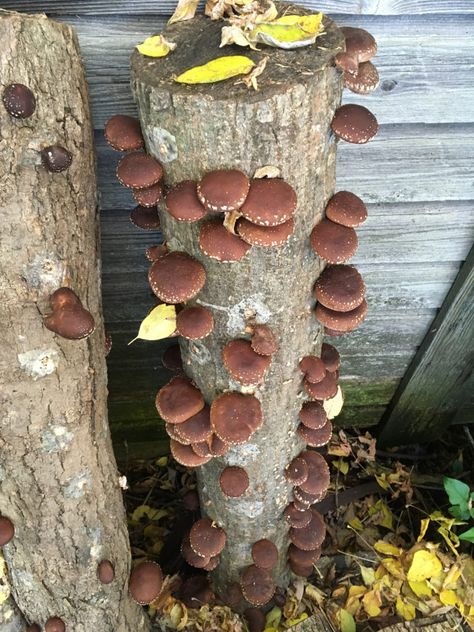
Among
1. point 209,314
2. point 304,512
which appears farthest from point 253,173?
point 304,512

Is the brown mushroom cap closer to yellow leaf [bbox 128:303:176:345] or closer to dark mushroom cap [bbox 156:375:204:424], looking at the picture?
yellow leaf [bbox 128:303:176:345]

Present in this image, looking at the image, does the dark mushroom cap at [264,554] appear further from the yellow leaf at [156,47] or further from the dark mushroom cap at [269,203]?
the yellow leaf at [156,47]

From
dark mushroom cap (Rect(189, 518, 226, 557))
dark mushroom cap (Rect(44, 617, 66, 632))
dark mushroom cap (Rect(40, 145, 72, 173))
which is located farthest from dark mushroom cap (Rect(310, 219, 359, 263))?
dark mushroom cap (Rect(44, 617, 66, 632))

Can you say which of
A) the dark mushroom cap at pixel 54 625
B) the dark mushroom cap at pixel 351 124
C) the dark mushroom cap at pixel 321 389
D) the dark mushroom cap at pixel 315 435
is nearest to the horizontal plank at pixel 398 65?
the dark mushroom cap at pixel 351 124

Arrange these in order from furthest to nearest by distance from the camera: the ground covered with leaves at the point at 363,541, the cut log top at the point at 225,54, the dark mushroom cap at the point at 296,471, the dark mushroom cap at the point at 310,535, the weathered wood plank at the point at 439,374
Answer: the weathered wood plank at the point at 439,374
the ground covered with leaves at the point at 363,541
the dark mushroom cap at the point at 310,535
the dark mushroom cap at the point at 296,471
the cut log top at the point at 225,54

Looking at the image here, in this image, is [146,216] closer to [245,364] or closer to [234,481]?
[245,364]

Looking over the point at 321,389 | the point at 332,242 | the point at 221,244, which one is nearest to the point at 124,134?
the point at 221,244

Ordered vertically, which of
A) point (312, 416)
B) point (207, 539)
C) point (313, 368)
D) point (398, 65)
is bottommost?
point (207, 539)
